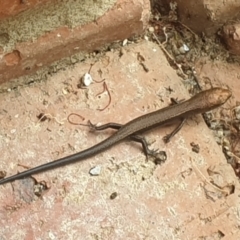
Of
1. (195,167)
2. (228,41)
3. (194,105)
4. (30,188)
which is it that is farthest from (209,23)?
(30,188)

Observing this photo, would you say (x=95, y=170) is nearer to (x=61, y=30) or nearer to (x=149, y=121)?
(x=149, y=121)

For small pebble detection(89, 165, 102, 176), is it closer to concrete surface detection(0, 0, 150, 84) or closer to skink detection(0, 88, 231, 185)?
skink detection(0, 88, 231, 185)

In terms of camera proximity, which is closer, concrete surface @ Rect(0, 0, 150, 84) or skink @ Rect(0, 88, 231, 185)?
concrete surface @ Rect(0, 0, 150, 84)

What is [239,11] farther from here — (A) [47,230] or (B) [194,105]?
(A) [47,230]

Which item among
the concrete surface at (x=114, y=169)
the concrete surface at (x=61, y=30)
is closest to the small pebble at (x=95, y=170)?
the concrete surface at (x=114, y=169)

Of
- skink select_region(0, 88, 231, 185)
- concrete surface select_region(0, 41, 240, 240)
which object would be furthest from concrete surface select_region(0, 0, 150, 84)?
skink select_region(0, 88, 231, 185)

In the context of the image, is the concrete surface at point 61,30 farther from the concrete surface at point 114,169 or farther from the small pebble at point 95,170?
the small pebble at point 95,170
